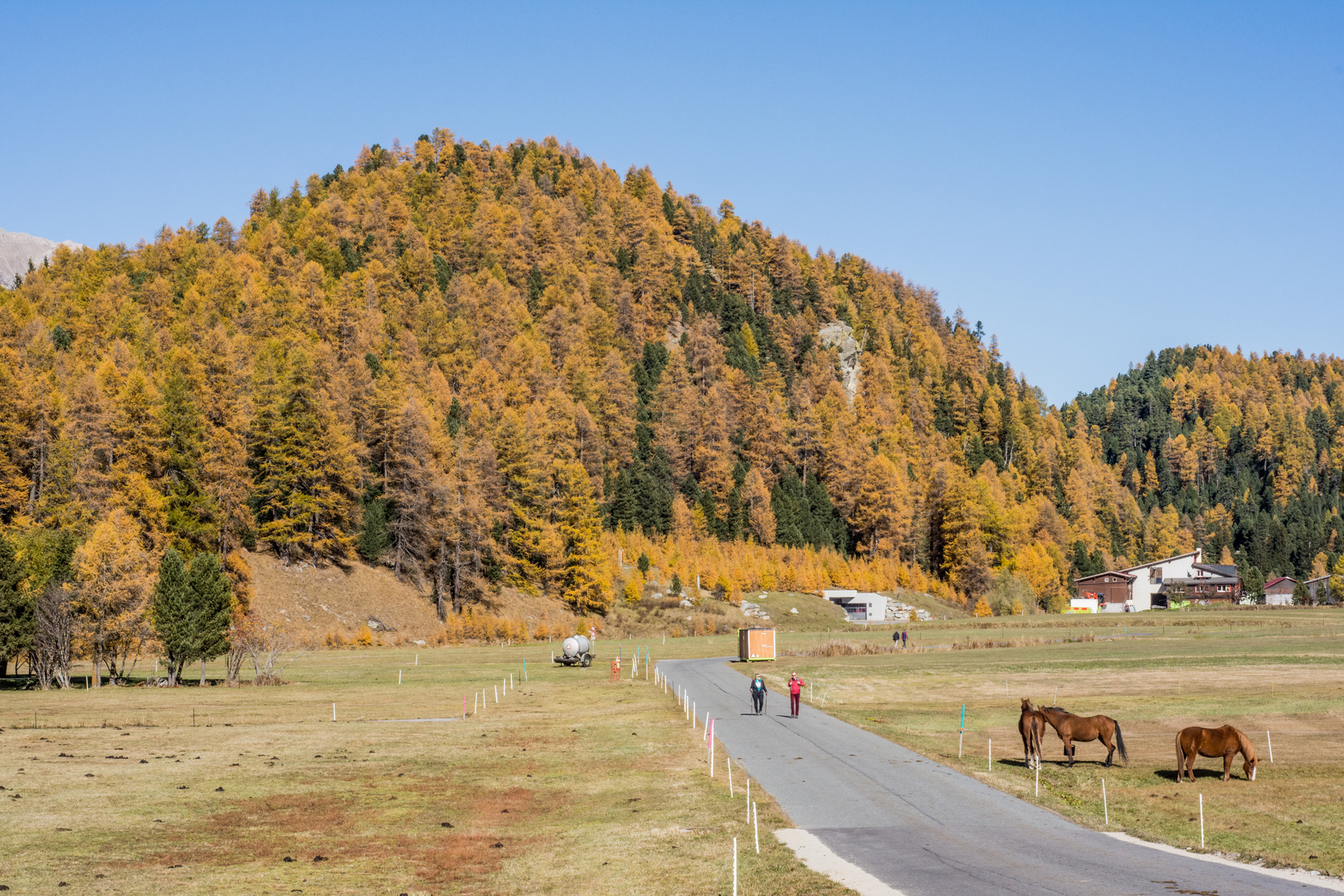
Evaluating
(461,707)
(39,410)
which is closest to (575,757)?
(461,707)

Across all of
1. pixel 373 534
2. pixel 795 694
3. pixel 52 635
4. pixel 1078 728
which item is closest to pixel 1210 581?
pixel 373 534

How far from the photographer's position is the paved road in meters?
17.3

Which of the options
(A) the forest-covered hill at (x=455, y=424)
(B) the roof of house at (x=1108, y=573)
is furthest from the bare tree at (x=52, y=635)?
(B) the roof of house at (x=1108, y=573)

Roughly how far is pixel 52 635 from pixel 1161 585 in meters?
172

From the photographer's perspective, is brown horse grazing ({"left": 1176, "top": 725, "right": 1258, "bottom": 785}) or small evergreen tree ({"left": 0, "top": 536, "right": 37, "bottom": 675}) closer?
brown horse grazing ({"left": 1176, "top": 725, "right": 1258, "bottom": 785})

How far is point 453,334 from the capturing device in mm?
145750

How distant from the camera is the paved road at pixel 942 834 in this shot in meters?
17.3

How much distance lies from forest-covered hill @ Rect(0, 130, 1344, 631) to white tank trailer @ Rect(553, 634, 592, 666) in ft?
101

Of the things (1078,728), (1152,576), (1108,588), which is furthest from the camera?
(1152,576)

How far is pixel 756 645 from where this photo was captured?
2965 inches

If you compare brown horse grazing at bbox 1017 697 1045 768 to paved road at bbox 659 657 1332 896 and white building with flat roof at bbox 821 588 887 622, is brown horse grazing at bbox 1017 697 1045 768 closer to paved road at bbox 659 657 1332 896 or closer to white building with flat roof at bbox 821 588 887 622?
paved road at bbox 659 657 1332 896

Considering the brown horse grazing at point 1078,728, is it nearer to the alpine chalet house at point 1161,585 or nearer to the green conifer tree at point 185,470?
the green conifer tree at point 185,470

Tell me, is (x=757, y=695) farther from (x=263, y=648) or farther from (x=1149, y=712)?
(x=263, y=648)

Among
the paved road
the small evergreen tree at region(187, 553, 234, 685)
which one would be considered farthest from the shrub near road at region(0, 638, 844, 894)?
the small evergreen tree at region(187, 553, 234, 685)
